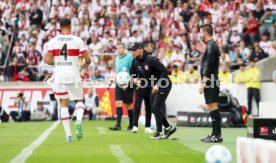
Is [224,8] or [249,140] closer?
[249,140]

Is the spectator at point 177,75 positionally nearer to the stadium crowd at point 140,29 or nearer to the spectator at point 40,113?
the stadium crowd at point 140,29

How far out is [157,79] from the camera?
17.8 m

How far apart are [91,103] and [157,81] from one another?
44.6 ft

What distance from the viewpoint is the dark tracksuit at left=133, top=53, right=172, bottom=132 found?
56.9ft

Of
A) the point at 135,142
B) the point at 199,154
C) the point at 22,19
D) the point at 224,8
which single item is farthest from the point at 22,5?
the point at 199,154

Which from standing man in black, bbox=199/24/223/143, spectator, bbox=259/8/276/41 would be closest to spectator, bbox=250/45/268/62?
spectator, bbox=259/8/276/41

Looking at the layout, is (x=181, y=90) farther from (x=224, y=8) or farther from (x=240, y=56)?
(x=224, y=8)

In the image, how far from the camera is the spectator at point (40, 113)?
30.6 m

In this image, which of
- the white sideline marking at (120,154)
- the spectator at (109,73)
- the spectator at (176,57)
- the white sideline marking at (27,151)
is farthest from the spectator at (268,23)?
the white sideline marking at (120,154)

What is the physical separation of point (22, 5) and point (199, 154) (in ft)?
80.4

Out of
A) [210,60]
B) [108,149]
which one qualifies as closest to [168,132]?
[210,60]

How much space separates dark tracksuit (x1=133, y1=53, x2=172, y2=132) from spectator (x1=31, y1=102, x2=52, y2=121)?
494 inches

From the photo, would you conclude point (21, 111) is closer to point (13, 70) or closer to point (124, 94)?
point (13, 70)

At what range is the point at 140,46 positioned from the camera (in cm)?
1844
